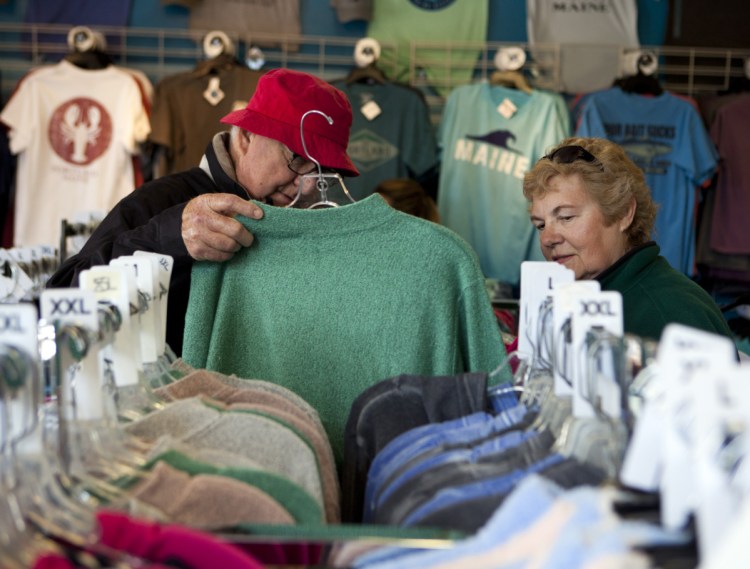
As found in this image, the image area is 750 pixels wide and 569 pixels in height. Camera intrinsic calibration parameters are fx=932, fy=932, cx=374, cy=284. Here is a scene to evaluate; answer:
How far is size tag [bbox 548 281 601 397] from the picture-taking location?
116 centimetres

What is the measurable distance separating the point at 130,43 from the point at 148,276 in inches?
142

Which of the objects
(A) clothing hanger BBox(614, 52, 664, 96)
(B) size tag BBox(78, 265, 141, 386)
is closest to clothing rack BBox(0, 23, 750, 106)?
(A) clothing hanger BBox(614, 52, 664, 96)

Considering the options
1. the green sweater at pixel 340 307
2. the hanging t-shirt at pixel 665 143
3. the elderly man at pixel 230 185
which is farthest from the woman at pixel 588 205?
the hanging t-shirt at pixel 665 143

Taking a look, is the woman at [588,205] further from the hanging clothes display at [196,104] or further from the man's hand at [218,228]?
the hanging clothes display at [196,104]

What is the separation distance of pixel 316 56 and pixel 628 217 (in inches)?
102

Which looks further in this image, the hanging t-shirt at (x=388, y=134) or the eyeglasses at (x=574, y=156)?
the hanging t-shirt at (x=388, y=134)

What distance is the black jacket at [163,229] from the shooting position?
168cm

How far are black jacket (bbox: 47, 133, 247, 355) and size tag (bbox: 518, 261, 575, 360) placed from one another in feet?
2.01

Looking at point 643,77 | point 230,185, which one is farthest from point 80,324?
point 643,77

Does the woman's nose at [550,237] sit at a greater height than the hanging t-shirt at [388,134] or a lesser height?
lesser

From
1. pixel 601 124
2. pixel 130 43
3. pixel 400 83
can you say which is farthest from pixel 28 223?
pixel 601 124

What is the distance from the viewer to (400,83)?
13.9 ft

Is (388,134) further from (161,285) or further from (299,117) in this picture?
(161,285)

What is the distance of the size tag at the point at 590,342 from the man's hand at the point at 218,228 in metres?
0.64
